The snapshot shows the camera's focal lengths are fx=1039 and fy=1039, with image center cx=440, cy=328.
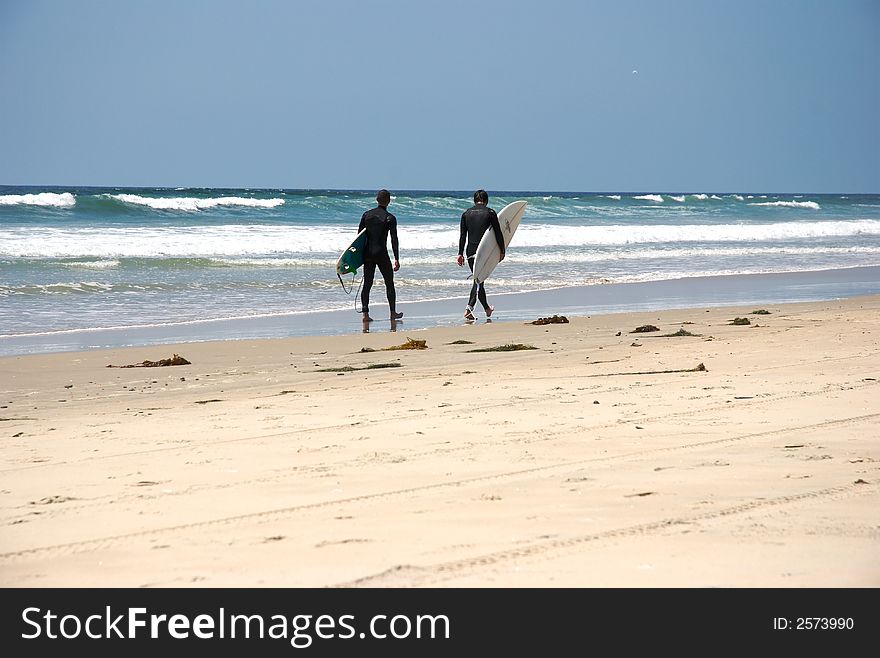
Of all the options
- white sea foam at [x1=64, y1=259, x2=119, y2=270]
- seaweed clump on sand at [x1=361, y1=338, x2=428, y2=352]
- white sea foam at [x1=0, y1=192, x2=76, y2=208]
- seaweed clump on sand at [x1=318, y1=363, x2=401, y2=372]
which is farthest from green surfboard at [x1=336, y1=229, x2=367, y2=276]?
white sea foam at [x1=0, y1=192, x2=76, y2=208]

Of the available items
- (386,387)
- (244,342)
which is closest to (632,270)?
(244,342)

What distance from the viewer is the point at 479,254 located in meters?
12.4

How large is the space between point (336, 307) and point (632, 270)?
814 cm

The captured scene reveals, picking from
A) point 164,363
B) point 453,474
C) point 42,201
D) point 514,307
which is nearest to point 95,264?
point 514,307

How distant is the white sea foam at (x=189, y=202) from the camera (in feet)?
128

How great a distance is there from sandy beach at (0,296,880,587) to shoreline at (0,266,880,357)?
2.47 meters

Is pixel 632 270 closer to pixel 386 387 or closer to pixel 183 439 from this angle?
pixel 386 387

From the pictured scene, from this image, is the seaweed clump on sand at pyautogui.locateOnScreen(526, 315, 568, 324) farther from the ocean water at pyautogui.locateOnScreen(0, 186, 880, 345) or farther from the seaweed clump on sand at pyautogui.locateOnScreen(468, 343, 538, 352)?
the ocean water at pyautogui.locateOnScreen(0, 186, 880, 345)

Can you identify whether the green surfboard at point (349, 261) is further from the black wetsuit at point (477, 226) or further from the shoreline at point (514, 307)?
the black wetsuit at point (477, 226)

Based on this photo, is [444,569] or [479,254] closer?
[444,569]

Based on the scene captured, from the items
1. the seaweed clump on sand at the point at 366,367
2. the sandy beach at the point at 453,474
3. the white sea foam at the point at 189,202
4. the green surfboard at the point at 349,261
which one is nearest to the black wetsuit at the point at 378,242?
the green surfboard at the point at 349,261

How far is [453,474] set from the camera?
4039 millimetres

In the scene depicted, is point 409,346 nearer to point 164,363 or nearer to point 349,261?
point 164,363
